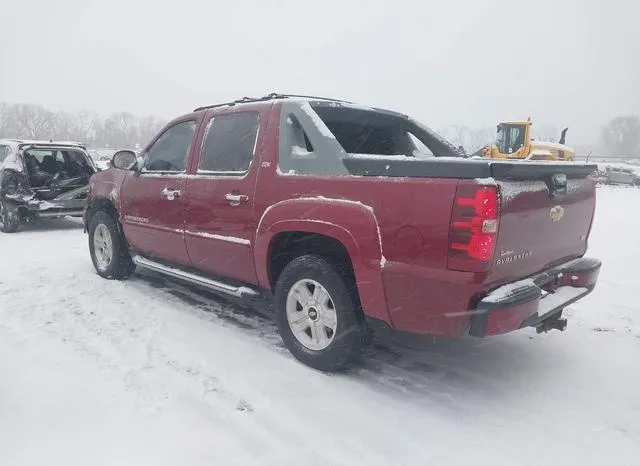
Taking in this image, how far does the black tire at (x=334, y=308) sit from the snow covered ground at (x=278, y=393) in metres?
0.11

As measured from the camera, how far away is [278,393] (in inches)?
125

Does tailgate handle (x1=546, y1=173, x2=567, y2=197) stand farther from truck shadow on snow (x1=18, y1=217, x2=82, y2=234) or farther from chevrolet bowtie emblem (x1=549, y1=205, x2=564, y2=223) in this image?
truck shadow on snow (x1=18, y1=217, x2=82, y2=234)

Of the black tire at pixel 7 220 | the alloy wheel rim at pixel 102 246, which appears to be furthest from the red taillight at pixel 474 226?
the black tire at pixel 7 220

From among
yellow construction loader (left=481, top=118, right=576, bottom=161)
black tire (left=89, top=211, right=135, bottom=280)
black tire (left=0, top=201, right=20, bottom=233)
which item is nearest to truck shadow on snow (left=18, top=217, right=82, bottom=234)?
black tire (left=0, top=201, right=20, bottom=233)

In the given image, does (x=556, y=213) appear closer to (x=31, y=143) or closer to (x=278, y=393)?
(x=278, y=393)

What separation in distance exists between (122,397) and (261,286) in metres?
1.26

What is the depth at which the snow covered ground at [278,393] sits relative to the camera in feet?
8.55

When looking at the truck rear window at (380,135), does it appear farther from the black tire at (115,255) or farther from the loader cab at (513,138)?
the loader cab at (513,138)

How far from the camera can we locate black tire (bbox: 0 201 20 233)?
9.00 metres

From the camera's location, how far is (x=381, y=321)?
310 cm

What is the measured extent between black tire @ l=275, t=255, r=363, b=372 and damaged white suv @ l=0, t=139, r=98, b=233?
727cm

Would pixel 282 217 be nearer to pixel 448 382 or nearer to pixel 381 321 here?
pixel 381 321

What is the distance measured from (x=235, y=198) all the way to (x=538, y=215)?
2158mm

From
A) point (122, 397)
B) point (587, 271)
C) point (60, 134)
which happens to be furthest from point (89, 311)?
point (60, 134)
